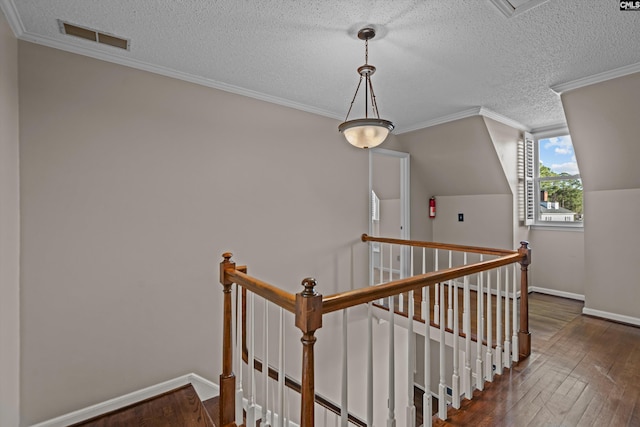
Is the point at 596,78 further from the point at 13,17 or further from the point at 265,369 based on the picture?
the point at 13,17

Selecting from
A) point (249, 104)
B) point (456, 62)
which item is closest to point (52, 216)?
point (249, 104)

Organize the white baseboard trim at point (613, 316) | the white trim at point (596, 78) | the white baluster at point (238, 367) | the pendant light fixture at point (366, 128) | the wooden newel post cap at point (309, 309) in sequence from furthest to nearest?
the white baseboard trim at point (613, 316) < the white trim at point (596, 78) < the pendant light fixture at point (366, 128) < the white baluster at point (238, 367) < the wooden newel post cap at point (309, 309)

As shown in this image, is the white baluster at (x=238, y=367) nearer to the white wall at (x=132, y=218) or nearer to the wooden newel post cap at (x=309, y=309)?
the wooden newel post cap at (x=309, y=309)

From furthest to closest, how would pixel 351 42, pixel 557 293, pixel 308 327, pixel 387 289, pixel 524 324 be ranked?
pixel 557 293, pixel 524 324, pixel 351 42, pixel 387 289, pixel 308 327

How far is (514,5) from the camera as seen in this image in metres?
1.86

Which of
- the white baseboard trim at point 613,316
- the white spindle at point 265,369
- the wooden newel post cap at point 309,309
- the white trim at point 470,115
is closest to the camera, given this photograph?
the wooden newel post cap at point 309,309

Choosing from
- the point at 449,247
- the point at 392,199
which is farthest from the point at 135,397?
the point at 392,199

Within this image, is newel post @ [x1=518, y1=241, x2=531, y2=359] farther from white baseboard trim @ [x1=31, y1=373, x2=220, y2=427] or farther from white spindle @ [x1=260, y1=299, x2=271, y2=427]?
white baseboard trim @ [x1=31, y1=373, x2=220, y2=427]

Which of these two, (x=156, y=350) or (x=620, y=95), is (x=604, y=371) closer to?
(x=620, y=95)

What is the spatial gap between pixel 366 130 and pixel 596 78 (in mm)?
2426

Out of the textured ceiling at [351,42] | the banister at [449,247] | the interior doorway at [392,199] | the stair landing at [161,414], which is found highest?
the textured ceiling at [351,42]

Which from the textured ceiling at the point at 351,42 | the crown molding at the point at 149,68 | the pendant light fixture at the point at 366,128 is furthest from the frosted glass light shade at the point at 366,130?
the crown molding at the point at 149,68

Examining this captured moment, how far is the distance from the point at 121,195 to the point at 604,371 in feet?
13.5

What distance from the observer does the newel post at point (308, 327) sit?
128 cm
